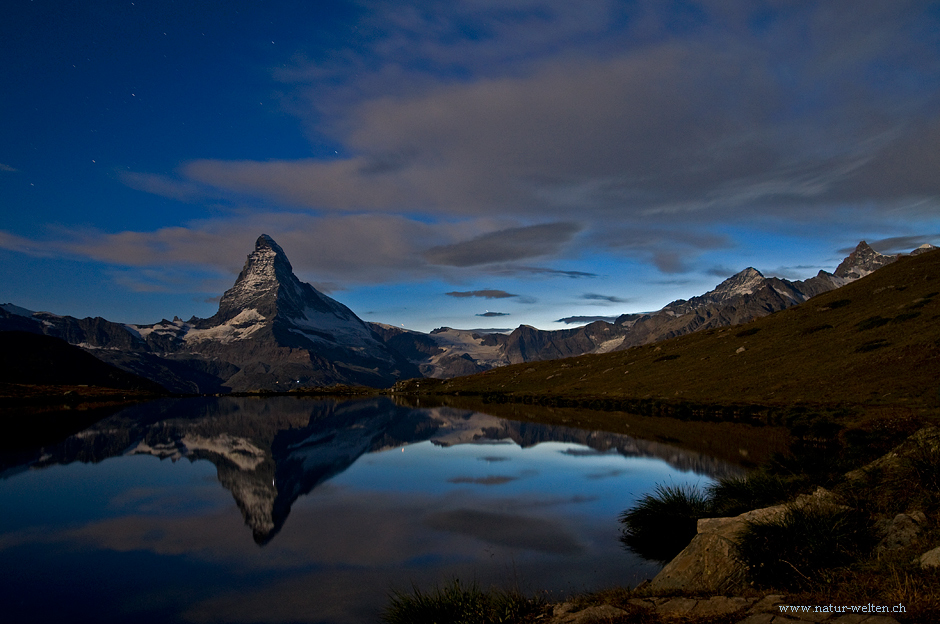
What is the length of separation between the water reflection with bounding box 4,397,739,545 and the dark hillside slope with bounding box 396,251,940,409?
26549 millimetres

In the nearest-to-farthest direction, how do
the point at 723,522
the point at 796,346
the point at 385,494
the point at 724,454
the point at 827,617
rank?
the point at 827,617 → the point at 723,522 → the point at 385,494 → the point at 724,454 → the point at 796,346

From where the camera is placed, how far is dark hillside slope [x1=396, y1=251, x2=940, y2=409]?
55.9 metres

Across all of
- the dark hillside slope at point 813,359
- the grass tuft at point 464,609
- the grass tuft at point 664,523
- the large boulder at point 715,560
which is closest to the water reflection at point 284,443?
the grass tuft at point 664,523

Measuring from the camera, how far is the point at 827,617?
9383 mm

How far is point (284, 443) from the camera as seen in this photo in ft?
177

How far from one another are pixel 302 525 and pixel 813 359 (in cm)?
7510

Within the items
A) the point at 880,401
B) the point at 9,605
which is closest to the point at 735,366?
the point at 880,401

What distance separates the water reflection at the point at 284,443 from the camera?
106 ft

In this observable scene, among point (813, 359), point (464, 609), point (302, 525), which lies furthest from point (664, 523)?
point (813, 359)

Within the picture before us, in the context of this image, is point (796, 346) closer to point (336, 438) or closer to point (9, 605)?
point (336, 438)

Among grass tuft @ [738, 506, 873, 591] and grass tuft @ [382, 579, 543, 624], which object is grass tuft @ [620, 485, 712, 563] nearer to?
grass tuft @ [738, 506, 873, 591]

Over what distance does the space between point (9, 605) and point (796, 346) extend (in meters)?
95.2

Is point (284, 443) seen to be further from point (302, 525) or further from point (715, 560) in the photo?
point (715, 560)

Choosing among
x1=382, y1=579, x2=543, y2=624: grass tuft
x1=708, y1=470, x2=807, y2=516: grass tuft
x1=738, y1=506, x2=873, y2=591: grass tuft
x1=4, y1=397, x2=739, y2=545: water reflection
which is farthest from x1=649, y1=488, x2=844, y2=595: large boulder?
x1=4, y1=397, x2=739, y2=545: water reflection
